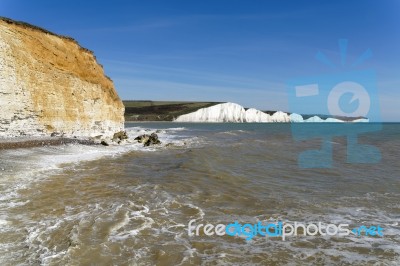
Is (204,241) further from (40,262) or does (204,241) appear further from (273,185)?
(273,185)

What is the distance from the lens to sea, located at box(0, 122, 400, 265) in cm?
545

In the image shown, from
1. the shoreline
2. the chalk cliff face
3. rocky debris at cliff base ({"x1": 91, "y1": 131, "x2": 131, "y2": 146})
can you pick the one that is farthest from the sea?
rocky debris at cliff base ({"x1": 91, "y1": 131, "x2": 131, "y2": 146})

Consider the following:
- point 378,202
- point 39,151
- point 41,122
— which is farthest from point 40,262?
point 41,122

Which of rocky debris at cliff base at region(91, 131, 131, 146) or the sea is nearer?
the sea

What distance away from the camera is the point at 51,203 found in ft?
26.9

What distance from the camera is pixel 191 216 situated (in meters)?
7.63
